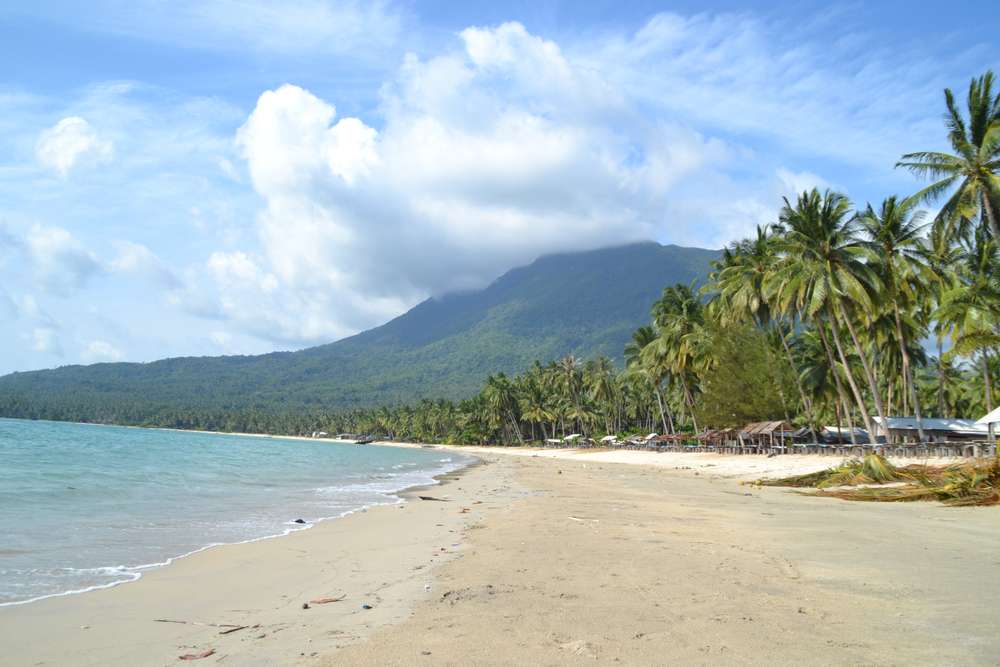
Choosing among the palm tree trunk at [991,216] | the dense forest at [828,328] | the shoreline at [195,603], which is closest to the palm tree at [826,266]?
the dense forest at [828,328]

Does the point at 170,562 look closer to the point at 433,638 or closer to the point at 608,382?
the point at 433,638

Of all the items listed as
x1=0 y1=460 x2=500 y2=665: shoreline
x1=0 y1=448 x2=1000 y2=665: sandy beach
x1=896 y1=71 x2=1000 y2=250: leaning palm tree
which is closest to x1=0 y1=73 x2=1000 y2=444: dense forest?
x1=896 y1=71 x2=1000 y2=250: leaning palm tree

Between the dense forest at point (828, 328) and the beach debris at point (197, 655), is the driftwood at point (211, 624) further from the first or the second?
the dense forest at point (828, 328)

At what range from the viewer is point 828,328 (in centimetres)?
4525

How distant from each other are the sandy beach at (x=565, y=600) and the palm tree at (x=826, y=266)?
17044 millimetres

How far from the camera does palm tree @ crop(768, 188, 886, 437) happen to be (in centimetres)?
2667

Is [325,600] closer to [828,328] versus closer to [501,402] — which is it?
[828,328]

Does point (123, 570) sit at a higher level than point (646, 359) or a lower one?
lower

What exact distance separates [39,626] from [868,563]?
839cm

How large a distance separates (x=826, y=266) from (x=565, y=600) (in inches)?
995

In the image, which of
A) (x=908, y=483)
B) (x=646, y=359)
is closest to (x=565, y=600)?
(x=908, y=483)

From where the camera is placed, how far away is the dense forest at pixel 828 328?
22.0 meters

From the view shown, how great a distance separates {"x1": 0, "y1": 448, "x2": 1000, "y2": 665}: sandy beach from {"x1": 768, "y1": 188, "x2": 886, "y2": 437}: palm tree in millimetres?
17044

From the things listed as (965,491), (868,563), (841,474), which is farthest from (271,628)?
(841,474)
